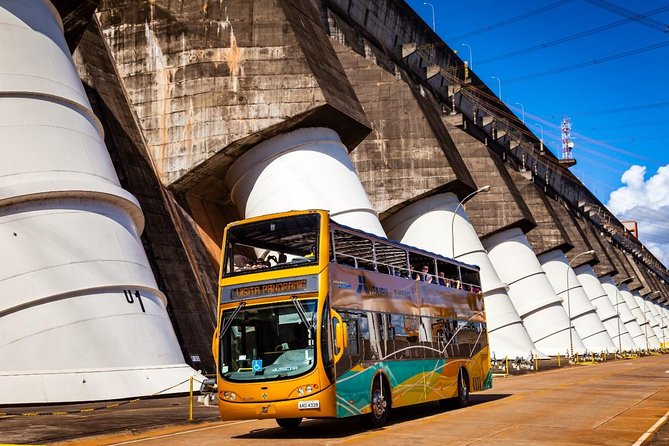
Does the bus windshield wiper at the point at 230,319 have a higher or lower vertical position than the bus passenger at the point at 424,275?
lower

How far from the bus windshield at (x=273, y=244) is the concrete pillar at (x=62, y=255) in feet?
21.5

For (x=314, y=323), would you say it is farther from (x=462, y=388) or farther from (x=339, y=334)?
(x=462, y=388)

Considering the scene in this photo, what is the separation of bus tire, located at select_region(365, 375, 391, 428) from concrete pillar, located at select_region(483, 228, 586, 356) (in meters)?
42.4

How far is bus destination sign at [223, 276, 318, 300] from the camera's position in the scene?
44.7ft

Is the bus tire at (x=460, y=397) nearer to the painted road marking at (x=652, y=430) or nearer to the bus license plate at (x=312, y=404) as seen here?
the painted road marking at (x=652, y=430)

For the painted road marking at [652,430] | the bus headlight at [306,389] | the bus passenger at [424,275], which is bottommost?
the painted road marking at [652,430]

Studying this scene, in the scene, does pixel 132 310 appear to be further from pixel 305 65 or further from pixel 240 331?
pixel 305 65

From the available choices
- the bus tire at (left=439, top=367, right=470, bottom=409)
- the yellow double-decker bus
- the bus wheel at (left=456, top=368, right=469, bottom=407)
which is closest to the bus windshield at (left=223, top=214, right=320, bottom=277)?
the yellow double-decker bus

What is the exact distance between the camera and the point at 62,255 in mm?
20359

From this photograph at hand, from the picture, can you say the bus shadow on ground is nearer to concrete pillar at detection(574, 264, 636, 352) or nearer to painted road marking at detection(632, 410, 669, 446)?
painted road marking at detection(632, 410, 669, 446)

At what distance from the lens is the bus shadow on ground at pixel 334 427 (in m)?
13.8

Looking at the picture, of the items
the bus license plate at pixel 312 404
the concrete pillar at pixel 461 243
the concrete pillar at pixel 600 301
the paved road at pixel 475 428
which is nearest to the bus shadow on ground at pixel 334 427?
the paved road at pixel 475 428

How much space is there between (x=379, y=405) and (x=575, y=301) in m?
57.7

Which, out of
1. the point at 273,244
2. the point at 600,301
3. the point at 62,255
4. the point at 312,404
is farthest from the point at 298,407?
the point at 600,301
